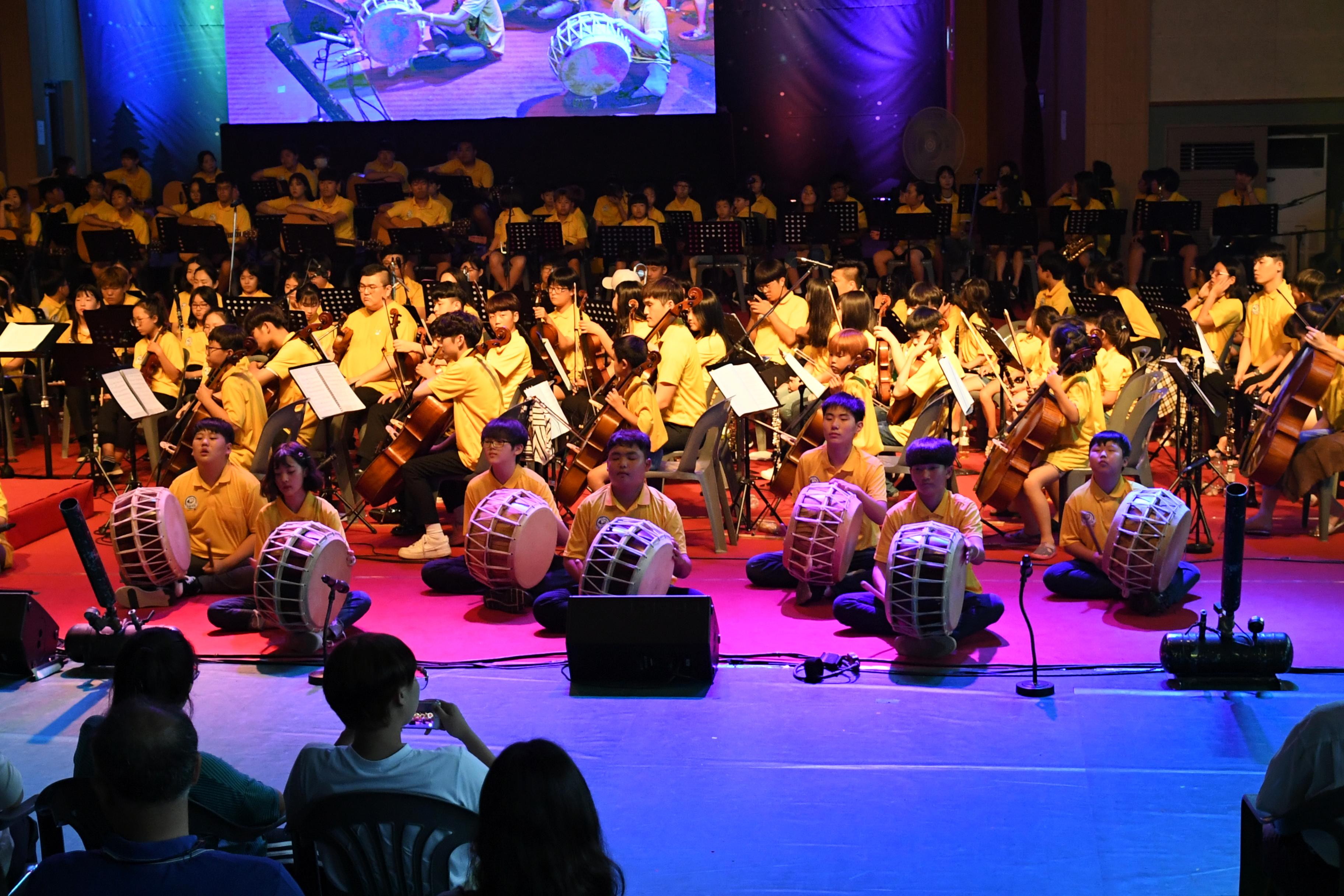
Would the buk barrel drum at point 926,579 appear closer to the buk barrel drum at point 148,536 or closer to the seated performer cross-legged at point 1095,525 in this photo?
the seated performer cross-legged at point 1095,525

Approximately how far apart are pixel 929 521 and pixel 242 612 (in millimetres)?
3579

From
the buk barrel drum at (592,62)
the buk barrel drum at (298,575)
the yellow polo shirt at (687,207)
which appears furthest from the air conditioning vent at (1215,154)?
the buk barrel drum at (298,575)

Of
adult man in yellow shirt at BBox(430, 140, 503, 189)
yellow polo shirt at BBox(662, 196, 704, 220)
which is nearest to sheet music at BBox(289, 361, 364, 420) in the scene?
yellow polo shirt at BBox(662, 196, 704, 220)

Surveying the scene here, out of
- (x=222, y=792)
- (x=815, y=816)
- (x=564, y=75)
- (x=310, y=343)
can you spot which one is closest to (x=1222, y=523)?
(x=815, y=816)

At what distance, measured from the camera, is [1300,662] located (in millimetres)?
6234

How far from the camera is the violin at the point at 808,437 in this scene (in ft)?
27.3

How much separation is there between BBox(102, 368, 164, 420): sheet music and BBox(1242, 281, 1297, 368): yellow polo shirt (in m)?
8.23

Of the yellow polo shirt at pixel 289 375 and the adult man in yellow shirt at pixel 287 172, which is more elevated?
the adult man in yellow shirt at pixel 287 172

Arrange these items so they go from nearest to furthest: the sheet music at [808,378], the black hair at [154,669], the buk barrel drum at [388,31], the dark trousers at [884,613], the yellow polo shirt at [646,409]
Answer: the black hair at [154,669], the dark trousers at [884,613], the sheet music at [808,378], the yellow polo shirt at [646,409], the buk barrel drum at [388,31]

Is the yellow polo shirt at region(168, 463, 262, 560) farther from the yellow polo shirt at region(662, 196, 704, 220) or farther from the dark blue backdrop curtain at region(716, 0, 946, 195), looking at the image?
the dark blue backdrop curtain at region(716, 0, 946, 195)

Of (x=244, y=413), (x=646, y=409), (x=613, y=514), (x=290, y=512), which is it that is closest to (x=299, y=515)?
(x=290, y=512)

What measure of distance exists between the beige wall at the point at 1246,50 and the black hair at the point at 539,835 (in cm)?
1560

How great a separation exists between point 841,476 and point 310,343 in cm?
439

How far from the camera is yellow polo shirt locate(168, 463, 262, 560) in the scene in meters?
7.68
